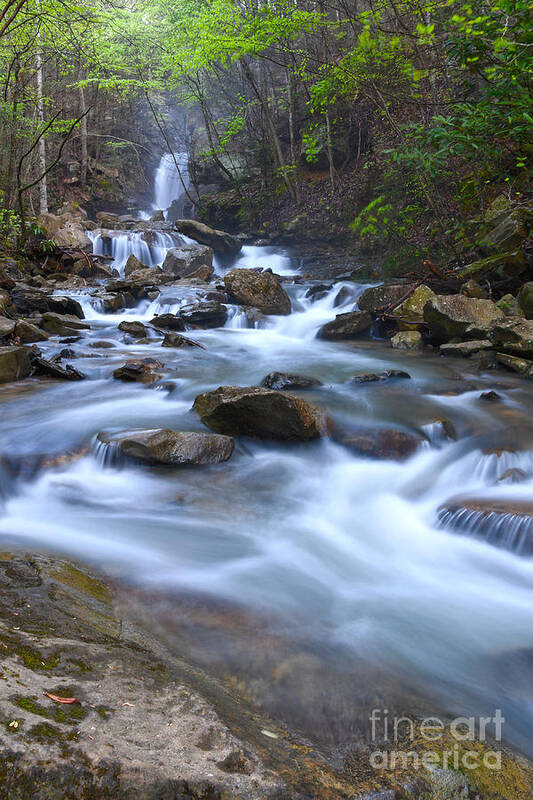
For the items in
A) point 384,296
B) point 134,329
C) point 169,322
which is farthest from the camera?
point 169,322

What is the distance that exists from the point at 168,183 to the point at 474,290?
1072 inches

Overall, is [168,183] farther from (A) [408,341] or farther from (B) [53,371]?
(B) [53,371]

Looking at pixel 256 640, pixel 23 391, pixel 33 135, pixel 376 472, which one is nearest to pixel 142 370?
pixel 23 391

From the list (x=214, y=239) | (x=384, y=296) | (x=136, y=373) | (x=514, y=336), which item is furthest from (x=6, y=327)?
(x=214, y=239)

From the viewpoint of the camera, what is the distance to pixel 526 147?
787 cm

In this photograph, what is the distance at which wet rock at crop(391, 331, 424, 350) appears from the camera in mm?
8969

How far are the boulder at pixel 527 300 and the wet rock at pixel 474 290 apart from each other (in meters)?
0.84

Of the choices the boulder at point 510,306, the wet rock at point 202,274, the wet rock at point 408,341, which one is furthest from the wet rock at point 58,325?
the boulder at point 510,306

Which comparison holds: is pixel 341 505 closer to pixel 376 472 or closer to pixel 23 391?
pixel 376 472

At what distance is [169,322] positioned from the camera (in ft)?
36.1

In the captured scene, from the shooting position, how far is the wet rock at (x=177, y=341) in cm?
957

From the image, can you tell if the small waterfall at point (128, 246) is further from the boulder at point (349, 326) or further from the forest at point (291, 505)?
the boulder at point (349, 326)

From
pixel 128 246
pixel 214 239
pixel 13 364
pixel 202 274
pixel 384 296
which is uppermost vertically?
pixel 214 239

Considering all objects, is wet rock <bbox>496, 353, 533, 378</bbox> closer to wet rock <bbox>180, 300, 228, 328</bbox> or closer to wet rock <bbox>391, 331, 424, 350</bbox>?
wet rock <bbox>391, 331, 424, 350</bbox>
